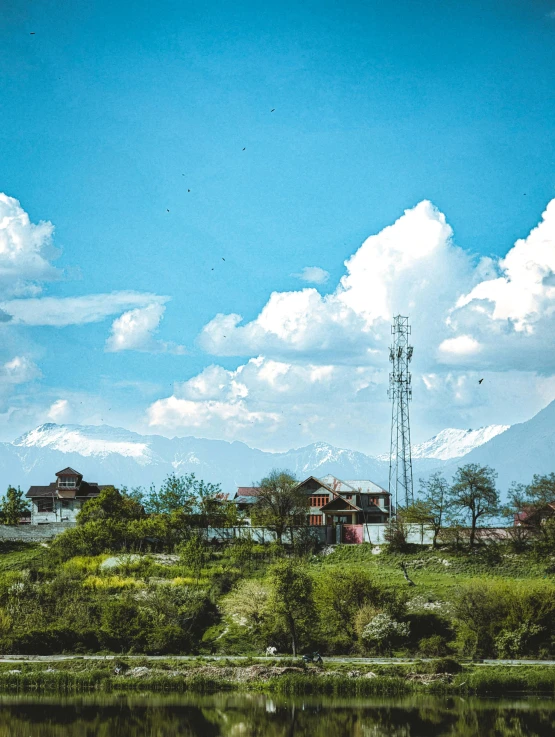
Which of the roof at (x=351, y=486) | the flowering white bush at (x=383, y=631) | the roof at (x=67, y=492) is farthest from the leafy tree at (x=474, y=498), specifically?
the roof at (x=67, y=492)

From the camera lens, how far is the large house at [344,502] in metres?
101

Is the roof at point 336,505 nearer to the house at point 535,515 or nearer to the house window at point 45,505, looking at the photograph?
the house at point 535,515

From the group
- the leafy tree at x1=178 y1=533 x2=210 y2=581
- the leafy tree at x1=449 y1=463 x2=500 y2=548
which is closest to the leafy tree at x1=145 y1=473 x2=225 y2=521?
the leafy tree at x1=178 y1=533 x2=210 y2=581

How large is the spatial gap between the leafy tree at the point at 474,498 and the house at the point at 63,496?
45.7 metres

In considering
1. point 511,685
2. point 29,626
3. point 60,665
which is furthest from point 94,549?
point 511,685

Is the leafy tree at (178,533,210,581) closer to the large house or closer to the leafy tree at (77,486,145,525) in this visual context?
the leafy tree at (77,486,145,525)

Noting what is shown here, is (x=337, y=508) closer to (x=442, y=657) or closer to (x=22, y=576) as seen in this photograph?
(x=22, y=576)

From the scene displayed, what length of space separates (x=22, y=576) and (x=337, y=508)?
3752 cm

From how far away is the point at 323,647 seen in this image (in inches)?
2416

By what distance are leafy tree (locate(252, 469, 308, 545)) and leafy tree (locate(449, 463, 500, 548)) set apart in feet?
47.8

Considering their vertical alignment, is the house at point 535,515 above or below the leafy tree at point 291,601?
above

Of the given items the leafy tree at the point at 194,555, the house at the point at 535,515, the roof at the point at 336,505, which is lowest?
the leafy tree at the point at 194,555

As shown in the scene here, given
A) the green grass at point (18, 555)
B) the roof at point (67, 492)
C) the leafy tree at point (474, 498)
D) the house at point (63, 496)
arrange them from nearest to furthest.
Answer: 1. the green grass at point (18, 555)
2. the leafy tree at point (474, 498)
3. the house at point (63, 496)
4. the roof at point (67, 492)

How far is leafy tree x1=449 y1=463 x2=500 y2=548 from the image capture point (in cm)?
8175
